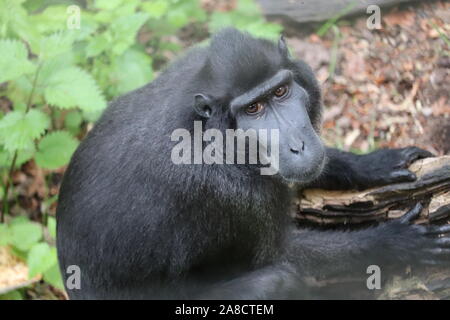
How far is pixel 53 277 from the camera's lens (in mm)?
6512

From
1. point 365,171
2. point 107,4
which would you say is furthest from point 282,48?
point 107,4

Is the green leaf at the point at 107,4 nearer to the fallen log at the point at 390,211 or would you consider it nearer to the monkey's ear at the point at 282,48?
the monkey's ear at the point at 282,48

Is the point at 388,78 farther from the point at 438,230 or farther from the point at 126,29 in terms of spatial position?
the point at 126,29

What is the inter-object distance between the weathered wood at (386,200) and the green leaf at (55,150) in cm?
260

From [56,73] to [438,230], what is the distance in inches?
163

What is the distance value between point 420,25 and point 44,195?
5.27 meters

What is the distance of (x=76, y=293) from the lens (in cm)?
527

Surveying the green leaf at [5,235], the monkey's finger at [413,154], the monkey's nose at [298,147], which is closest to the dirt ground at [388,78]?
the monkey's finger at [413,154]

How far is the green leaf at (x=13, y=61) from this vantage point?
6.44m

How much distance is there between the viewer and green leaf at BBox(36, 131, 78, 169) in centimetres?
685

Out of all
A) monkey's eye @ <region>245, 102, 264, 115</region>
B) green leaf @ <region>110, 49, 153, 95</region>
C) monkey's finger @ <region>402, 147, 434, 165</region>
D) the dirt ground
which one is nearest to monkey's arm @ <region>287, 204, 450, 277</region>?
monkey's finger @ <region>402, 147, 434, 165</region>

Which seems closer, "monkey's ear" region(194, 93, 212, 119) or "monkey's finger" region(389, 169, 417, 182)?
"monkey's ear" region(194, 93, 212, 119)

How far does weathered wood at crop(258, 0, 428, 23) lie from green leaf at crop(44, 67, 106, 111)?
3145mm

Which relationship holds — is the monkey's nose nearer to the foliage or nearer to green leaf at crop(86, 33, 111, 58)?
the foliage
